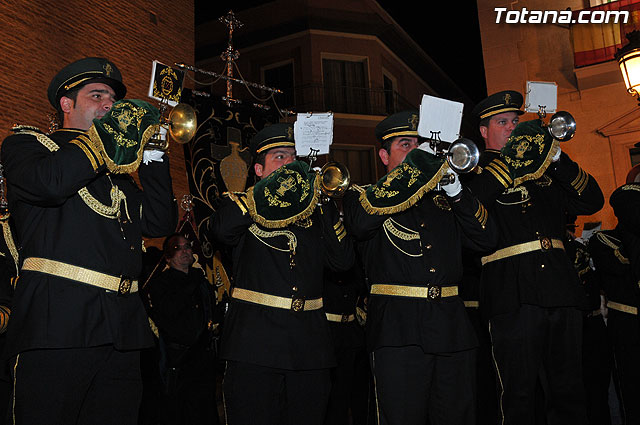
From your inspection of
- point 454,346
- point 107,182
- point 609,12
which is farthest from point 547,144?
point 609,12

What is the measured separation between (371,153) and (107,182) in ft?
53.8

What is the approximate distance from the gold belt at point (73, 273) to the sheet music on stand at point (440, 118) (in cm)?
165

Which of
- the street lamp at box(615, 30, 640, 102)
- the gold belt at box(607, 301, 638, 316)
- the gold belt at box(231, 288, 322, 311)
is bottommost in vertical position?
the gold belt at box(607, 301, 638, 316)

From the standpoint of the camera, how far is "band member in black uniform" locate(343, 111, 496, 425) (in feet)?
10.5

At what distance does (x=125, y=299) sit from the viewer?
2775 mm

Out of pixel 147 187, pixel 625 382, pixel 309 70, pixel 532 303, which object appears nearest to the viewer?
pixel 147 187

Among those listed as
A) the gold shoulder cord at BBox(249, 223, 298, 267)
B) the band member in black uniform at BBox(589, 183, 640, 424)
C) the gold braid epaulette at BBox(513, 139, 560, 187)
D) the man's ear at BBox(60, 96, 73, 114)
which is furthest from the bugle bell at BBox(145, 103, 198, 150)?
the band member in black uniform at BBox(589, 183, 640, 424)

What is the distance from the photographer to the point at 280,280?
3.46 metres

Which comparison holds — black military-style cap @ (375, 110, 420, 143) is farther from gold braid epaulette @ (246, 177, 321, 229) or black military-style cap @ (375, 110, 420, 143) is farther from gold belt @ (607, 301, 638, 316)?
gold belt @ (607, 301, 638, 316)

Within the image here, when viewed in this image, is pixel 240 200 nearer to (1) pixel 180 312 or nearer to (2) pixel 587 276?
(1) pixel 180 312

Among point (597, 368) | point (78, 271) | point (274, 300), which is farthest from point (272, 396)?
point (597, 368)

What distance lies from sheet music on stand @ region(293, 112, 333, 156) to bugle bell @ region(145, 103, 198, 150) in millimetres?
595

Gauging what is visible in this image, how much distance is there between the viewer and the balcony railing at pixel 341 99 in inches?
717

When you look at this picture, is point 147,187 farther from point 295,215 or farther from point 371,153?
point 371,153
